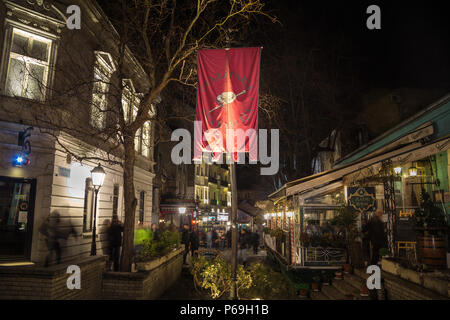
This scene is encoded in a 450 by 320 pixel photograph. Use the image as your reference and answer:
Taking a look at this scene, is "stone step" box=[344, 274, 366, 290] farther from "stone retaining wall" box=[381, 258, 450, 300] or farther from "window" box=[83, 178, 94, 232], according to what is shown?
"window" box=[83, 178, 94, 232]

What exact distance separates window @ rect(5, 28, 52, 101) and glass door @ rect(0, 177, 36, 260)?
9.11 feet

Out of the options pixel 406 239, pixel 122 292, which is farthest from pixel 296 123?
pixel 122 292

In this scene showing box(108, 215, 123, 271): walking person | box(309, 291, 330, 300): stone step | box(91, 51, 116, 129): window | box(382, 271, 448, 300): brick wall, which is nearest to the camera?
box(382, 271, 448, 300): brick wall

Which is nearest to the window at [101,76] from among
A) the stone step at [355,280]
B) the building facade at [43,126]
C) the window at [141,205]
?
the building facade at [43,126]

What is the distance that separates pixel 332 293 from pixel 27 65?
1204 centimetres

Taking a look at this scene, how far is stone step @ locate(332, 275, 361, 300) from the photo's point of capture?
8.63m

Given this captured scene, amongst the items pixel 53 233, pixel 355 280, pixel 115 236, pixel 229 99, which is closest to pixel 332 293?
pixel 355 280

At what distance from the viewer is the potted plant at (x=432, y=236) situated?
704cm

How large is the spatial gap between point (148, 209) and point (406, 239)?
46.5 ft

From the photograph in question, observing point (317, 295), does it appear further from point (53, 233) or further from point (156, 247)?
point (53, 233)

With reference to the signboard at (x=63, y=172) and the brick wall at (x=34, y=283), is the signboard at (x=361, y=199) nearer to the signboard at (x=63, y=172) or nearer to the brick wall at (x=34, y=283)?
the brick wall at (x=34, y=283)

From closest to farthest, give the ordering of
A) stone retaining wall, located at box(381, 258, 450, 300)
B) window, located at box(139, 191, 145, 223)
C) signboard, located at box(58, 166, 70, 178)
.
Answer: stone retaining wall, located at box(381, 258, 450, 300) → signboard, located at box(58, 166, 70, 178) → window, located at box(139, 191, 145, 223)

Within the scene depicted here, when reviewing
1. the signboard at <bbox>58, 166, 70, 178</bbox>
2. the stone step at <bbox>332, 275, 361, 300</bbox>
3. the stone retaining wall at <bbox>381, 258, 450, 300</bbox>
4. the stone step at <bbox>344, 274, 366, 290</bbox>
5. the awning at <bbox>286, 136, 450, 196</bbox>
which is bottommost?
the stone step at <bbox>332, 275, 361, 300</bbox>

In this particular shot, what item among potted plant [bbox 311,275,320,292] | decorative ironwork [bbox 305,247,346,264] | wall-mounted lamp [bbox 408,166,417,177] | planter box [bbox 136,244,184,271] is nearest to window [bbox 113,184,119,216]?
planter box [bbox 136,244,184,271]
